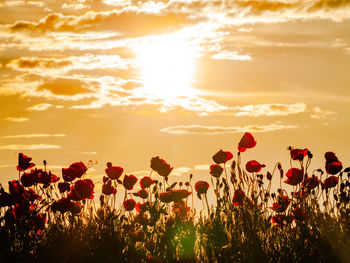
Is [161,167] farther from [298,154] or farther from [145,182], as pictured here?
[298,154]

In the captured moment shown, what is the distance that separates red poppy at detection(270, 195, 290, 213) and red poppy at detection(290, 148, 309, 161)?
0.63 meters

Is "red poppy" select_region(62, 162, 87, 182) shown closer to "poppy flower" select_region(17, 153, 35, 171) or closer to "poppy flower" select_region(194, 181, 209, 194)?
"poppy flower" select_region(17, 153, 35, 171)

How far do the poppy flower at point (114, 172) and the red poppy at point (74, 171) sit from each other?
1.21 feet

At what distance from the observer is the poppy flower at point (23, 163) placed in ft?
27.9

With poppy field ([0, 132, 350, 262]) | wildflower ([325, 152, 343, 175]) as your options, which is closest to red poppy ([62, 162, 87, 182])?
poppy field ([0, 132, 350, 262])

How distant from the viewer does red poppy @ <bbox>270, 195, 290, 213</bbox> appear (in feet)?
26.5

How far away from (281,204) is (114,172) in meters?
2.60

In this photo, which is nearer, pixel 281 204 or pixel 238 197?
pixel 238 197

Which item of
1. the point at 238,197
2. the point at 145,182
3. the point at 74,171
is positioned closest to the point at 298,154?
the point at 238,197

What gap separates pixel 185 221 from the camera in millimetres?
8312

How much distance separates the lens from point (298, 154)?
26.9ft

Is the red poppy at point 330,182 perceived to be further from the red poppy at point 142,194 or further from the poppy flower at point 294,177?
the red poppy at point 142,194

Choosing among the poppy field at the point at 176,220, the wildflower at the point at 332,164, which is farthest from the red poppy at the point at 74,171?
the wildflower at the point at 332,164

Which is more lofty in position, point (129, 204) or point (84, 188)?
point (84, 188)
